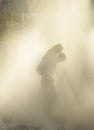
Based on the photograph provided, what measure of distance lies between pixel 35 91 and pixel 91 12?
6926 mm

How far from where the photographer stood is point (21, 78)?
18.6 meters

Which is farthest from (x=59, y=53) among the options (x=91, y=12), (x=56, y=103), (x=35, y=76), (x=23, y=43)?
(x=91, y=12)

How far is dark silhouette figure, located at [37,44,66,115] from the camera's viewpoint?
1490 cm

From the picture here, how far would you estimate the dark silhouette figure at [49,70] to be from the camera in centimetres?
1490

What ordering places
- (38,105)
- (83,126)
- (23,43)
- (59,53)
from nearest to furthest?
(83,126), (59,53), (38,105), (23,43)

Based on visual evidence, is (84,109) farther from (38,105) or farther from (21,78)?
(21,78)

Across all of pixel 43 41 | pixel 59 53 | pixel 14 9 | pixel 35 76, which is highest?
pixel 14 9

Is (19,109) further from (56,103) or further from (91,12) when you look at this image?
(91,12)

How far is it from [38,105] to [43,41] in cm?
595

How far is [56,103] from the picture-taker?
15.8 m

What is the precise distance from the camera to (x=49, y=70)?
49.2ft

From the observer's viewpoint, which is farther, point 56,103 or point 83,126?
point 56,103

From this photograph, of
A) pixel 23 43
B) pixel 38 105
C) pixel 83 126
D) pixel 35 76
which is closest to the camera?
pixel 83 126

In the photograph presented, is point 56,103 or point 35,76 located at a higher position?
point 35,76
